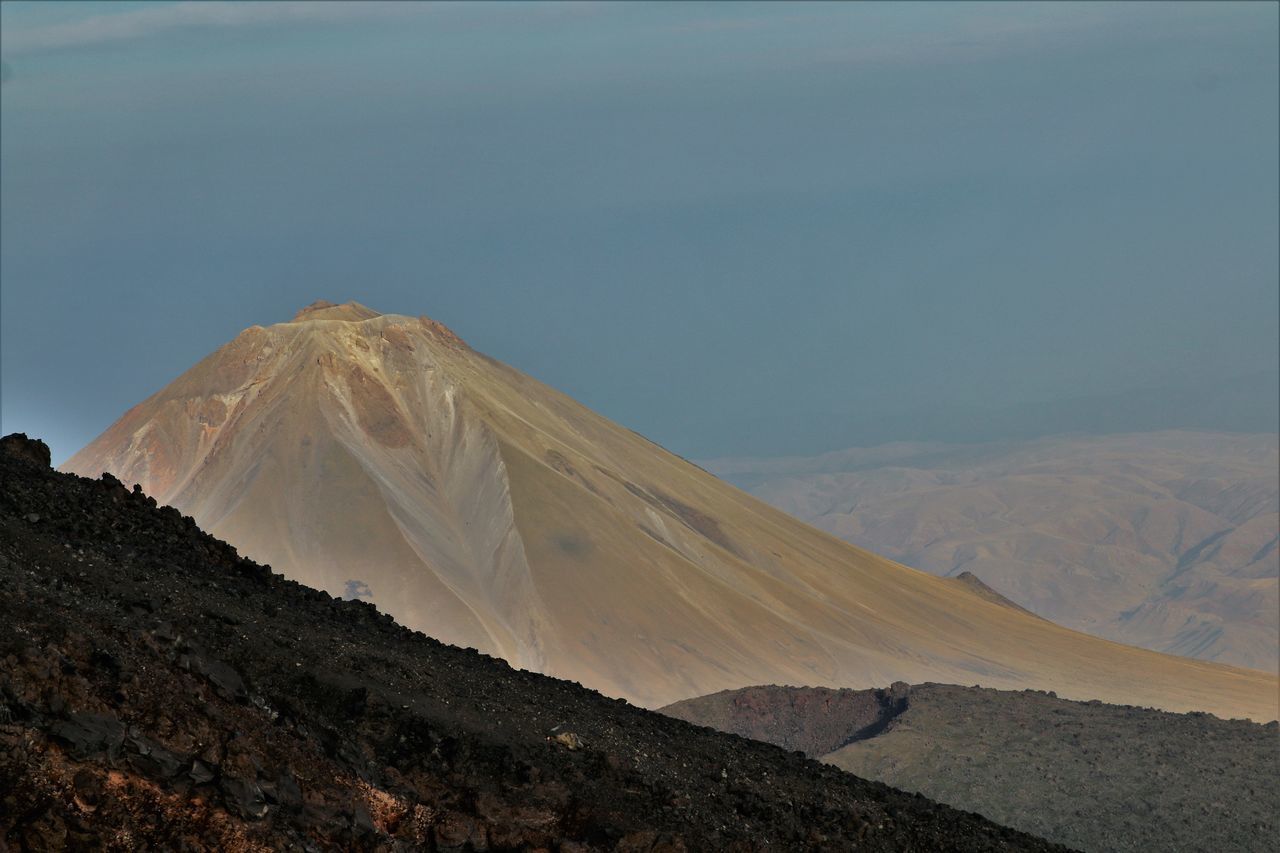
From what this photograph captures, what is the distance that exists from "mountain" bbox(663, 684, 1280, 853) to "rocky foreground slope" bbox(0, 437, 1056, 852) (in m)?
18.1

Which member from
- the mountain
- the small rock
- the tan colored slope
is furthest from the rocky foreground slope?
the tan colored slope

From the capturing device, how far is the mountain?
144 ft

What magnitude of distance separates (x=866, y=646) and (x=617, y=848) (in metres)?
79.4

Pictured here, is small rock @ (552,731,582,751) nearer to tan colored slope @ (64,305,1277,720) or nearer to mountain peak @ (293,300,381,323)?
tan colored slope @ (64,305,1277,720)

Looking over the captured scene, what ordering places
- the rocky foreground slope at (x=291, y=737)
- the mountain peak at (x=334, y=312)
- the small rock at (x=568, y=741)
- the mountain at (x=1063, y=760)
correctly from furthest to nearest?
the mountain peak at (x=334, y=312) < the mountain at (x=1063, y=760) < the small rock at (x=568, y=741) < the rocky foreground slope at (x=291, y=737)

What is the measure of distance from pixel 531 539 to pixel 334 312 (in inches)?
1069

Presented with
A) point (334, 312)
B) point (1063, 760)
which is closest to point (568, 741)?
point (1063, 760)

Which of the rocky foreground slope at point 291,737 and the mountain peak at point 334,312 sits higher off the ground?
the mountain peak at point 334,312

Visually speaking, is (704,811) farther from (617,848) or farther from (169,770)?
(169,770)

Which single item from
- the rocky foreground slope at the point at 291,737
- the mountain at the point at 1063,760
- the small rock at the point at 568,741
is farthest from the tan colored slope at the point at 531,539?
the small rock at the point at 568,741

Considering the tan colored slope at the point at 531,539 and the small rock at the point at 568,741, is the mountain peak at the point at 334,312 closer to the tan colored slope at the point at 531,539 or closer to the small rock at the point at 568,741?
the tan colored slope at the point at 531,539

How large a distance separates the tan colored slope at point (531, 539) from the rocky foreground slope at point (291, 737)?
61232mm

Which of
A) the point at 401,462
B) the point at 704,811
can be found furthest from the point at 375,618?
the point at 401,462

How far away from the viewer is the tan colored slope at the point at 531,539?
94.4 metres
